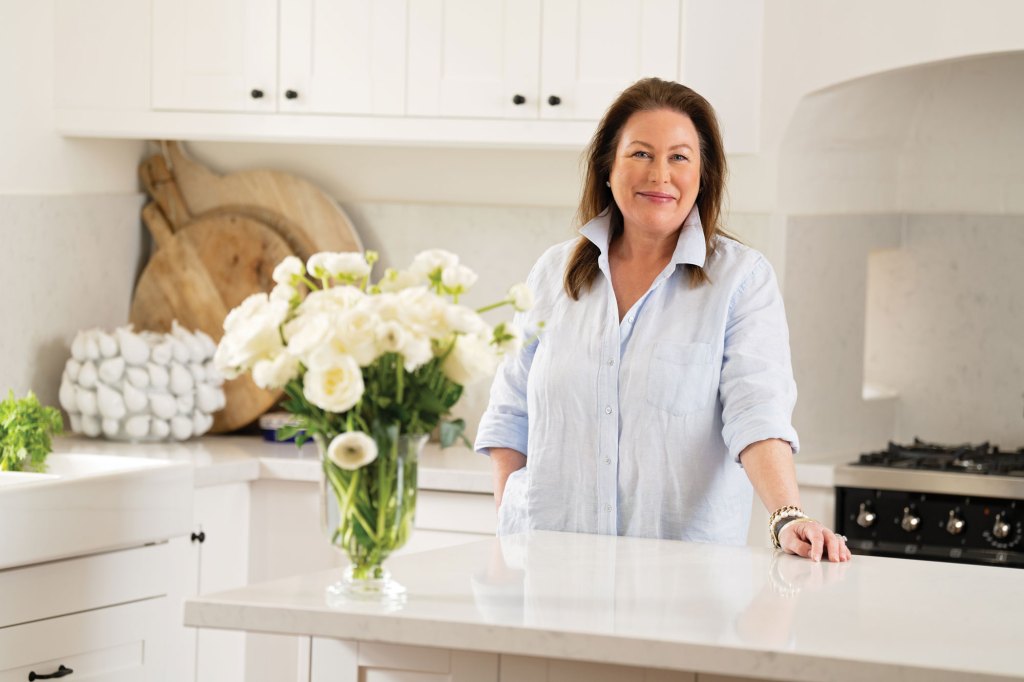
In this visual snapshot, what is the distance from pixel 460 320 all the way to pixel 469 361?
5cm

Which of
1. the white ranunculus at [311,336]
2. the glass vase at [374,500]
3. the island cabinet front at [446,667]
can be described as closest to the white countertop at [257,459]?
the island cabinet front at [446,667]

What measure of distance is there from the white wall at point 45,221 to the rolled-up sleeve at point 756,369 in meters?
A: 2.01

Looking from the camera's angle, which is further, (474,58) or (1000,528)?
(474,58)

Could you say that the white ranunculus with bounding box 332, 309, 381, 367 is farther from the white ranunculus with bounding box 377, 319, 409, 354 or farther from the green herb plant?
the green herb plant

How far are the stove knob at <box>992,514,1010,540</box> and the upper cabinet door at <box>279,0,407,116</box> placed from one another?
1625 mm

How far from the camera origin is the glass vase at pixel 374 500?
5.59ft

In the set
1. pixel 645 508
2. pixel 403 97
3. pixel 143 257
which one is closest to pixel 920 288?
pixel 403 97

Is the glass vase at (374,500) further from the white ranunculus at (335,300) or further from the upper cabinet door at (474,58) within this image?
the upper cabinet door at (474,58)

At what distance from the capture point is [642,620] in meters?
1.66

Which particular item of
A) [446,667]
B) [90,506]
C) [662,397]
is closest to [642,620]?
[446,667]

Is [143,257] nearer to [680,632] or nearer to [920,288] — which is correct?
[920,288]

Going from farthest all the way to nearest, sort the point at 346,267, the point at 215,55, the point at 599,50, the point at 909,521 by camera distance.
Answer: the point at 215,55, the point at 599,50, the point at 909,521, the point at 346,267

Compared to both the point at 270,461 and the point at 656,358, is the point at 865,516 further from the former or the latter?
the point at 270,461

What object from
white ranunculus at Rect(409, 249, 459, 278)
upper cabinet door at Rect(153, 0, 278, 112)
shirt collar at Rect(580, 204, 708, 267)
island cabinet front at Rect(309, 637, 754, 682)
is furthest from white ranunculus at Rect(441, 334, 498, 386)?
upper cabinet door at Rect(153, 0, 278, 112)
